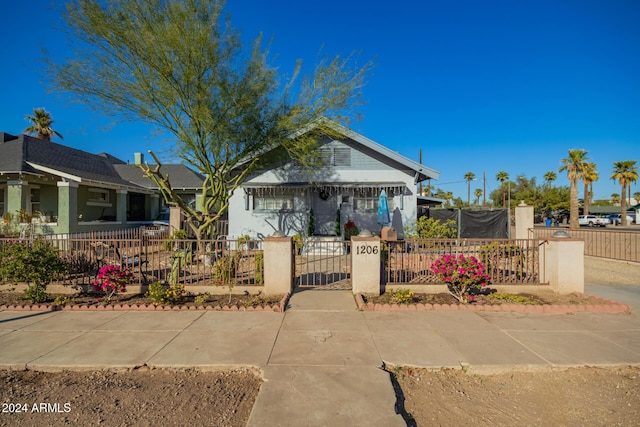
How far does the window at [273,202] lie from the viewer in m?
13.9

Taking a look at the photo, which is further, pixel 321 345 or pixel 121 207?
pixel 121 207

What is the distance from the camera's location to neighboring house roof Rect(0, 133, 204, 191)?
44.3ft

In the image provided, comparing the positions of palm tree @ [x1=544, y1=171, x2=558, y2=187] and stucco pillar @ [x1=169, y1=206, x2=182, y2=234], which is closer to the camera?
stucco pillar @ [x1=169, y1=206, x2=182, y2=234]

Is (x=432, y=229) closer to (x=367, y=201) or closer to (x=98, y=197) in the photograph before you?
(x=367, y=201)

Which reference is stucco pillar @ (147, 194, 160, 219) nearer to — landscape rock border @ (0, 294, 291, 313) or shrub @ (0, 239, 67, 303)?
shrub @ (0, 239, 67, 303)

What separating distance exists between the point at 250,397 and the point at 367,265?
3.91 m

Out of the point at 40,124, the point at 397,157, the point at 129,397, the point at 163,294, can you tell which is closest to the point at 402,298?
the point at 129,397

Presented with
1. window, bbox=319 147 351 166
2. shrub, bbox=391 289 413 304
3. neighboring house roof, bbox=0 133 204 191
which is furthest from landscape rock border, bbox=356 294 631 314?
neighboring house roof, bbox=0 133 204 191

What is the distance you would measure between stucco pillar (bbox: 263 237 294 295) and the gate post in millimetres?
1471

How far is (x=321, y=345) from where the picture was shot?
417 cm

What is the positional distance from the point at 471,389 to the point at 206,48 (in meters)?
9.15

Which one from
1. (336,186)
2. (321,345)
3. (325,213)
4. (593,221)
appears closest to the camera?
(321,345)

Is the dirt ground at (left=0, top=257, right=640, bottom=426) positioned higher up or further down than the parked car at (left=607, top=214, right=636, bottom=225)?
further down

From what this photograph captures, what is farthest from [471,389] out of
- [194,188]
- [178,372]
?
[194,188]
